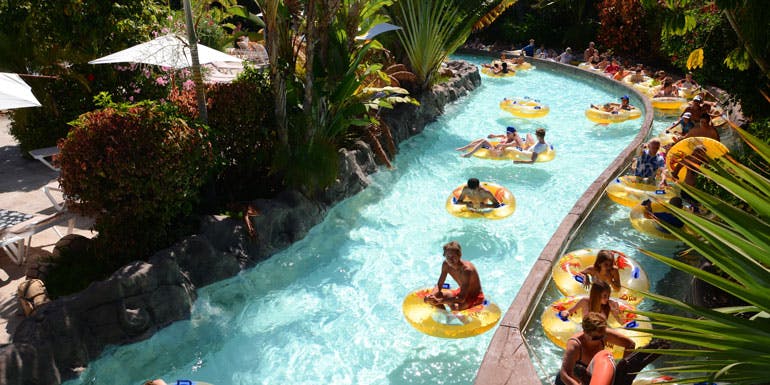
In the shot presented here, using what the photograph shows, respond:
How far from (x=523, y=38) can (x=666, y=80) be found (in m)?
11.9

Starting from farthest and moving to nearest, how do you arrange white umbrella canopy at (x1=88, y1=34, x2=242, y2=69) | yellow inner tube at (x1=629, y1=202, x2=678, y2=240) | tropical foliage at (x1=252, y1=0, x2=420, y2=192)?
1. tropical foliage at (x1=252, y1=0, x2=420, y2=192)
2. white umbrella canopy at (x1=88, y1=34, x2=242, y2=69)
3. yellow inner tube at (x1=629, y1=202, x2=678, y2=240)

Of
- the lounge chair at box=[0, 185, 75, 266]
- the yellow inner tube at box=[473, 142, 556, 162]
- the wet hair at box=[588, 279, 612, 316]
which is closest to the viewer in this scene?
the wet hair at box=[588, 279, 612, 316]

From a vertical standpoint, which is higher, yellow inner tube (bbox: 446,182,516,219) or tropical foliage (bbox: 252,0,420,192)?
tropical foliage (bbox: 252,0,420,192)

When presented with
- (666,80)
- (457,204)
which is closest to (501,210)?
(457,204)

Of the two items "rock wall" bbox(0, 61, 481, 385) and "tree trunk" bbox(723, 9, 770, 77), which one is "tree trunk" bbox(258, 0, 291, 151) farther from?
"tree trunk" bbox(723, 9, 770, 77)

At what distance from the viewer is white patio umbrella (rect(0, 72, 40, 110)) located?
7.52 m

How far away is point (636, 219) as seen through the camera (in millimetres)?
8883

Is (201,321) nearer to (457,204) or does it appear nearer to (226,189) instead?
(226,189)

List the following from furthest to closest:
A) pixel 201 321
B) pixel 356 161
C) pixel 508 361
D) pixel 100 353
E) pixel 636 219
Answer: pixel 356 161, pixel 636 219, pixel 201 321, pixel 100 353, pixel 508 361

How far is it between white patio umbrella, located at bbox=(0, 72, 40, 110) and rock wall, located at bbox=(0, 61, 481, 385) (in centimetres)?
285

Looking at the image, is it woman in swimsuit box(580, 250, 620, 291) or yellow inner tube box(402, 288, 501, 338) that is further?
woman in swimsuit box(580, 250, 620, 291)

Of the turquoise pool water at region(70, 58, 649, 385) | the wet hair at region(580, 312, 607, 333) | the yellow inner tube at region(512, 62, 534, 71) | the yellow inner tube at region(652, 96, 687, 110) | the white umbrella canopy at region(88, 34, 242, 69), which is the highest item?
the white umbrella canopy at region(88, 34, 242, 69)

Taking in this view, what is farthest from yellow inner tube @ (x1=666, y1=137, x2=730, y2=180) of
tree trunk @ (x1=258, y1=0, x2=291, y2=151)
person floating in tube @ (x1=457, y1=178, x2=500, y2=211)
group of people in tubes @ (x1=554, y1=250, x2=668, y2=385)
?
tree trunk @ (x1=258, y1=0, x2=291, y2=151)

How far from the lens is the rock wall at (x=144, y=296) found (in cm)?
597
